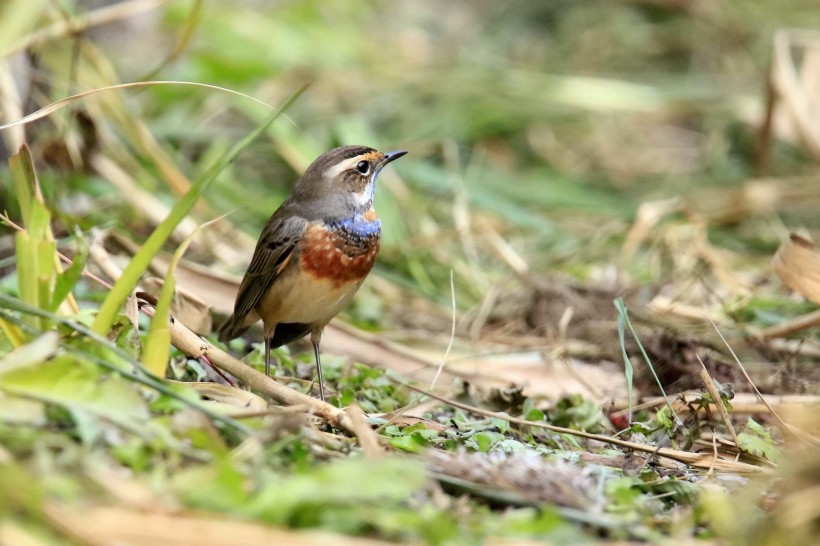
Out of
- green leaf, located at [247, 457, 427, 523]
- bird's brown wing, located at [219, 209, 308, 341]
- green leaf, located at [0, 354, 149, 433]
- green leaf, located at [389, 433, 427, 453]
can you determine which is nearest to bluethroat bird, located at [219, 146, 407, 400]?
bird's brown wing, located at [219, 209, 308, 341]

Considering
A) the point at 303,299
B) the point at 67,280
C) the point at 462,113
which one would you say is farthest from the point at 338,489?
the point at 462,113

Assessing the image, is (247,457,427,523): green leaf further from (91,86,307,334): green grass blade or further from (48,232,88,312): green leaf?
(48,232,88,312): green leaf

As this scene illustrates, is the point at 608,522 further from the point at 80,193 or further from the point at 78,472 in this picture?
the point at 80,193

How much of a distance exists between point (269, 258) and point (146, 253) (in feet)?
4.76

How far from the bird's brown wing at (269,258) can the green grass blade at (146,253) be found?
A: 1.31m

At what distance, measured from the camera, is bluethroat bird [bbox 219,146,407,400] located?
507 centimetres

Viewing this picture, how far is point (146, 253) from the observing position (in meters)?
3.74

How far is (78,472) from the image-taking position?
10.2 ft

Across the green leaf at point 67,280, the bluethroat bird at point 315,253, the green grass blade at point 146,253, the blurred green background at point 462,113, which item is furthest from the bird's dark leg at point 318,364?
the blurred green background at point 462,113

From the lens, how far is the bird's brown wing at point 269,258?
512 centimetres

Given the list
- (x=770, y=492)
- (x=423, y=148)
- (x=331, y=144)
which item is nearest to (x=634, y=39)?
(x=423, y=148)

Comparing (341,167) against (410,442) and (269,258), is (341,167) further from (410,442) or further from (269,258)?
(410,442)

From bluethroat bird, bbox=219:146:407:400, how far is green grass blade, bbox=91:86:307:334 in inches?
51.1

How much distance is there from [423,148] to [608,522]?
581 cm
